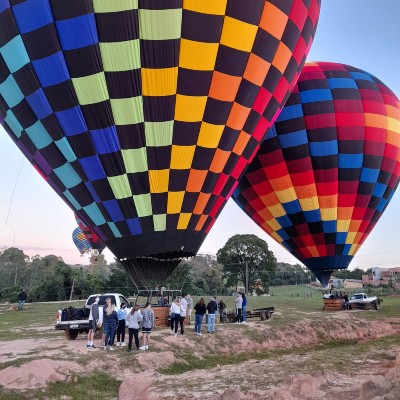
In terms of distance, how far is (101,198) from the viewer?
10.3 meters

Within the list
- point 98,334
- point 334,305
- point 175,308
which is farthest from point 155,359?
point 334,305

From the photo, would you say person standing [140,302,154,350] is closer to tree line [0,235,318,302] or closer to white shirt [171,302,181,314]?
white shirt [171,302,181,314]

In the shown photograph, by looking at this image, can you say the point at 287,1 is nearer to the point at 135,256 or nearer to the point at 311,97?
the point at 311,97

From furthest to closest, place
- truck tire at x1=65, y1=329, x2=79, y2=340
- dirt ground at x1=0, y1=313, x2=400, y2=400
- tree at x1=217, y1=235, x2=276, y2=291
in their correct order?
tree at x1=217, y1=235, x2=276, y2=291 < truck tire at x1=65, y1=329, x2=79, y2=340 < dirt ground at x1=0, y1=313, x2=400, y2=400

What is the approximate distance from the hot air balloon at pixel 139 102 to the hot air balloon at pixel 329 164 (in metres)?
5.87

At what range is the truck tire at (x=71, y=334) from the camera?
36.0 ft

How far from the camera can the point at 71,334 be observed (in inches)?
438

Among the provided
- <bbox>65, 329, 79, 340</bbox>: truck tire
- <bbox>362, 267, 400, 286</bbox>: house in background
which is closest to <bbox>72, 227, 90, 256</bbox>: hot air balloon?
<bbox>65, 329, 79, 340</bbox>: truck tire

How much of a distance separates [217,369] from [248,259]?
156 feet

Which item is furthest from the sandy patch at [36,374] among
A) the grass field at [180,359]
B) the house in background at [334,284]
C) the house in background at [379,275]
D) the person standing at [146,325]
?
the house in background at [379,275]

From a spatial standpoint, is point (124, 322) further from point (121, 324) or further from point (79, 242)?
point (79, 242)

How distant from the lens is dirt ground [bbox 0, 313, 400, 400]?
5883 millimetres

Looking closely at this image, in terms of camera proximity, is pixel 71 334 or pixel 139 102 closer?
pixel 139 102

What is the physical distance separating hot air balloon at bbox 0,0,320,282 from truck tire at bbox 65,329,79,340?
2277mm
